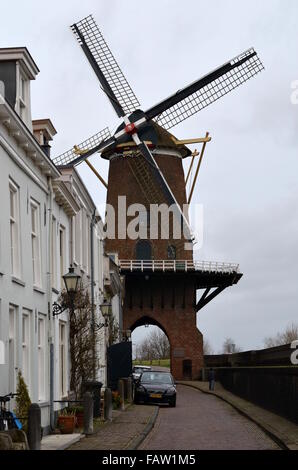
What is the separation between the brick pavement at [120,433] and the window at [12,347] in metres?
1.74

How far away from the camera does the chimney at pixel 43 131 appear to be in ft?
78.5

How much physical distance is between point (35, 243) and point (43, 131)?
4186mm

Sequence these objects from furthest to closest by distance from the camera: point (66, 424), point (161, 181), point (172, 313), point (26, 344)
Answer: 1. point (172, 313)
2. point (161, 181)
3. point (66, 424)
4. point (26, 344)

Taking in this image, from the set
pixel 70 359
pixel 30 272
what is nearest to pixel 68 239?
pixel 70 359

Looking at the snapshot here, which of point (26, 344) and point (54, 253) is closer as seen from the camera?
point (26, 344)

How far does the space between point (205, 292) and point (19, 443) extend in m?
52.8

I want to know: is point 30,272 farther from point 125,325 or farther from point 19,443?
point 125,325

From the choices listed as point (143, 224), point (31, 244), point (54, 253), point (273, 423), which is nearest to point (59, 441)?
point (31, 244)

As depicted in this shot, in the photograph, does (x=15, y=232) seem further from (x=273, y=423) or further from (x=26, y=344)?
(x=273, y=423)

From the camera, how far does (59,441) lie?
18719 mm

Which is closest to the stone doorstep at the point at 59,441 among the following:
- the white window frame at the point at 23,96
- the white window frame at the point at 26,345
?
the white window frame at the point at 26,345

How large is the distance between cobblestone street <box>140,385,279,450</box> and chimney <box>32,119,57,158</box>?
7.85 meters

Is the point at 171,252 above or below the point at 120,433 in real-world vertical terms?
above
